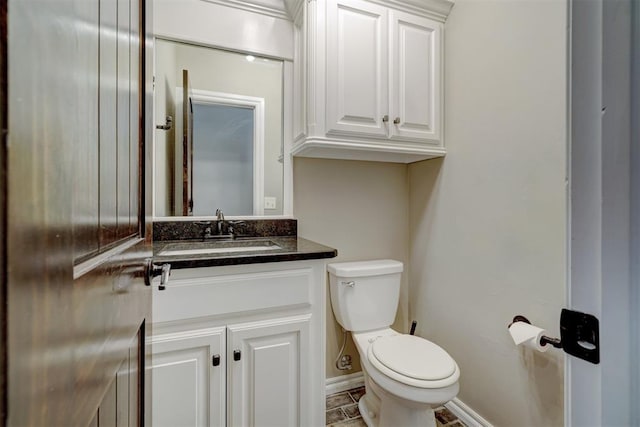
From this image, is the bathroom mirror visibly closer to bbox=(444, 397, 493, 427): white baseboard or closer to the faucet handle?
the faucet handle

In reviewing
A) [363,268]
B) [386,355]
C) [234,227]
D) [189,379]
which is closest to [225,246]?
[234,227]

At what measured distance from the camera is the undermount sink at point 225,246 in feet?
4.22

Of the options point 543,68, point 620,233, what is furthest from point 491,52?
point 620,233

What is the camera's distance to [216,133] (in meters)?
1.60

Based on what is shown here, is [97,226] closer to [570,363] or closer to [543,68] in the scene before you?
[570,363]

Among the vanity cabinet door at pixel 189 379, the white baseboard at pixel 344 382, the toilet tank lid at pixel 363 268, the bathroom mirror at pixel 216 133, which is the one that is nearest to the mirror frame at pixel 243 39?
the bathroom mirror at pixel 216 133

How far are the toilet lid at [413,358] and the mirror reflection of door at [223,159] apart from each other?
96cm

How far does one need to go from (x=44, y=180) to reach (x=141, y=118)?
415 millimetres

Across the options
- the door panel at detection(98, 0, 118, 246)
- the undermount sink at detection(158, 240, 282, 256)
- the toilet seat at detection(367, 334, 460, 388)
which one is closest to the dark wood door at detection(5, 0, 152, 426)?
the door panel at detection(98, 0, 118, 246)

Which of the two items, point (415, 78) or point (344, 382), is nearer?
point (415, 78)

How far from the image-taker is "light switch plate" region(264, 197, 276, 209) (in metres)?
1.68

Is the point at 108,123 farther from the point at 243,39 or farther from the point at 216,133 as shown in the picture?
the point at 243,39

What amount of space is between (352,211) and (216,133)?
88cm

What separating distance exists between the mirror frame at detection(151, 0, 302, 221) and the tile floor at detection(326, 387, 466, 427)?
1.07 meters
